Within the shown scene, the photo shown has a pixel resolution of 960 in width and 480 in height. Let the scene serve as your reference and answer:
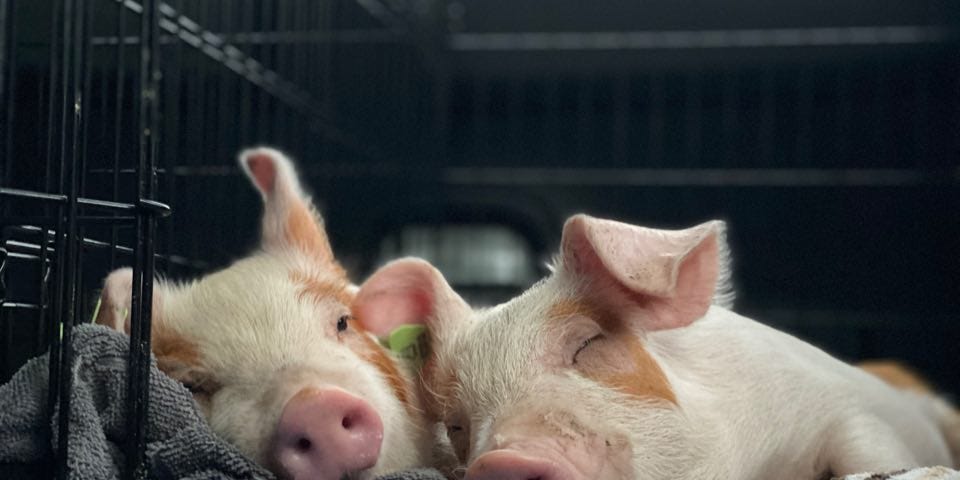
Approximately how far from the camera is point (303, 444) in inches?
51.5

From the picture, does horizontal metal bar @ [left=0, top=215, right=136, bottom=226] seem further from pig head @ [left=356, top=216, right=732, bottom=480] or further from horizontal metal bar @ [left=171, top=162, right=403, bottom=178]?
horizontal metal bar @ [left=171, top=162, right=403, bottom=178]

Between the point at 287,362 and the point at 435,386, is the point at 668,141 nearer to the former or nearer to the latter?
the point at 435,386

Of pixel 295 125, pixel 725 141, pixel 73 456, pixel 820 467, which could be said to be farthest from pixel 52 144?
pixel 725 141

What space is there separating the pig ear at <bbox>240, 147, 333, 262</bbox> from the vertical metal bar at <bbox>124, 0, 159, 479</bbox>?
538 millimetres

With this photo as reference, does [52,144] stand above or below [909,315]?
above

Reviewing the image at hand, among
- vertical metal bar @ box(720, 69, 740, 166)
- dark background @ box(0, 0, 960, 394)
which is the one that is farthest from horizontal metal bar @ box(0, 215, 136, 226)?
vertical metal bar @ box(720, 69, 740, 166)

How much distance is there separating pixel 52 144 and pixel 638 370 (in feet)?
2.43

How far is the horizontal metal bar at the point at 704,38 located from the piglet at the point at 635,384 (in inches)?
62.5

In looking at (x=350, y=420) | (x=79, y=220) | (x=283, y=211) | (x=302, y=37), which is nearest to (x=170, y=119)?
(x=283, y=211)

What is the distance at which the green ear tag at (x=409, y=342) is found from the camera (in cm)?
172

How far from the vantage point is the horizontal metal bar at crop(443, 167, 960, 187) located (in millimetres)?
2977

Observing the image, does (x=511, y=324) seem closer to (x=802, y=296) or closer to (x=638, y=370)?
(x=638, y=370)

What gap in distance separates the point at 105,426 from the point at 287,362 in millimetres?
276

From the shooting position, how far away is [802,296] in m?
3.08
